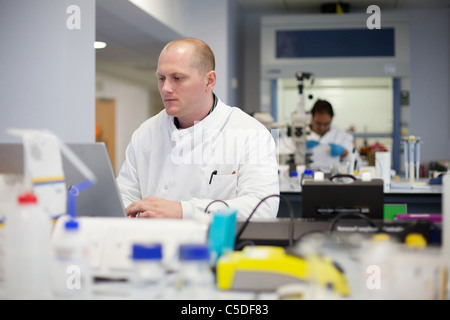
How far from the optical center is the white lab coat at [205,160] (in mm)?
1880

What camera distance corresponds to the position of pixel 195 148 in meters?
1.91

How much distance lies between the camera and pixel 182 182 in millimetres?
1934

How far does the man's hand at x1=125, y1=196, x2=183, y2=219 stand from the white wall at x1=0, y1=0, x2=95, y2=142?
102 centimetres

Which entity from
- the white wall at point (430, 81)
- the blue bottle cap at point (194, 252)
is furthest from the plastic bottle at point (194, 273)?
the white wall at point (430, 81)

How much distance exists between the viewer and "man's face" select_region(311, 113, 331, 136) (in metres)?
4.70

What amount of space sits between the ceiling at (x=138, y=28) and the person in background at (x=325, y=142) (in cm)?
145

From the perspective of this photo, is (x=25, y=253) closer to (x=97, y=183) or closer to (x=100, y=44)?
(x=97, y=183)

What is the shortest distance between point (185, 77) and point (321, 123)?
3.08 meters

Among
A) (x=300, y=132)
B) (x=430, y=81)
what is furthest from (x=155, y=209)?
(x=430, y=81)

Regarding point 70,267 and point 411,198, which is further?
point 411,198

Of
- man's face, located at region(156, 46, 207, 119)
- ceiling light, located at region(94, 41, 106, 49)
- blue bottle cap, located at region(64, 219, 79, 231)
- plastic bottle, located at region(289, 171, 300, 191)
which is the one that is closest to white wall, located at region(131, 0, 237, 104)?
ceiling light, located at region(94, 41, 106, 49)

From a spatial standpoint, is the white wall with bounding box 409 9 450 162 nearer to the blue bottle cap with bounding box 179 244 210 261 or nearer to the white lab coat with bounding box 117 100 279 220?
the white lab coat with bounding box 117 100 279 220

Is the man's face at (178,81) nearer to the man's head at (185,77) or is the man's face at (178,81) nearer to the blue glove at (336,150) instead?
the man's head at (185,77)
